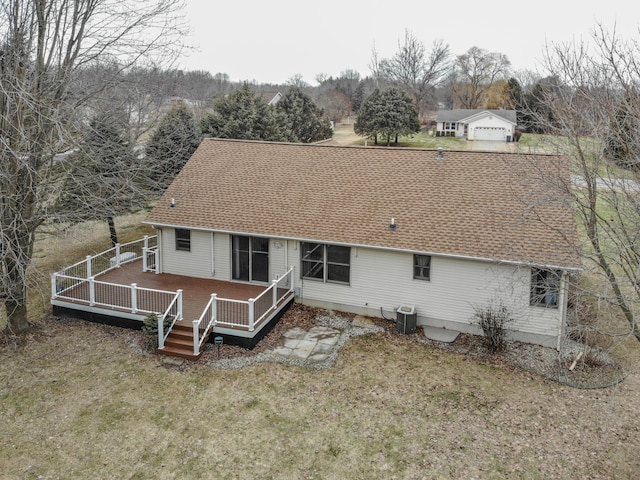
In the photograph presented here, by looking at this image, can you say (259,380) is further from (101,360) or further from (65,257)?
(65,257)

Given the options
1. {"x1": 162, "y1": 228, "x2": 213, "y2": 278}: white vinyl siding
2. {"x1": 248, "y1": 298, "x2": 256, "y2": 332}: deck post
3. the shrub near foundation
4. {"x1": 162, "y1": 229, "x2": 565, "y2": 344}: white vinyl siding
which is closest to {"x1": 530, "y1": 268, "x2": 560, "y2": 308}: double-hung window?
{"x1": 162, "y1": 229, "x2": 565, "y2": 344}: white vinyl siding

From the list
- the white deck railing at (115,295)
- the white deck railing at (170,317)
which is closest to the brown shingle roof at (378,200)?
the white deck railing at (115,295)

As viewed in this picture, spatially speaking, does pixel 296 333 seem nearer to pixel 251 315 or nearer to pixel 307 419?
pixel 251 315

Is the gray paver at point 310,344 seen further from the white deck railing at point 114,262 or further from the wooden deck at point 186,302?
the white deck railing at point 114,262

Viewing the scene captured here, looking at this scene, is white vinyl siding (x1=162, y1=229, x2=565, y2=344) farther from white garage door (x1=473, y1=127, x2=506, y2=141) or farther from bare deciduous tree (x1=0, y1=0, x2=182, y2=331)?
white garage door (x1=473, y1=127, x2=506, y2=141)

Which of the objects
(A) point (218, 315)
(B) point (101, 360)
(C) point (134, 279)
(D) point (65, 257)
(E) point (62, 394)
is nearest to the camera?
(E) point (62, 394)

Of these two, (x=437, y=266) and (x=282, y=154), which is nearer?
(x=437, y=266)

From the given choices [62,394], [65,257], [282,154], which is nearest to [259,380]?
[62,394]
